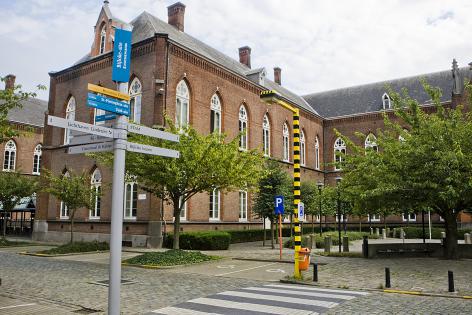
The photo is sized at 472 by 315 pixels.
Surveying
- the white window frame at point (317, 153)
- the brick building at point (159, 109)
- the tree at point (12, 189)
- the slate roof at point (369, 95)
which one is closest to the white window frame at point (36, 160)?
the brick building at point (159, 109)

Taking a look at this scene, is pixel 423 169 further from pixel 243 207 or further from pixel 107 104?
pixel 243 207

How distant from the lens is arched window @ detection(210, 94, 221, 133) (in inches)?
1164

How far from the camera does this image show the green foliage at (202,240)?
883 inches

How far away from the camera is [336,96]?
48.9 m

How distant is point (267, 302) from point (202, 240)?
13.8 metres

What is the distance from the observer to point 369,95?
151 ft

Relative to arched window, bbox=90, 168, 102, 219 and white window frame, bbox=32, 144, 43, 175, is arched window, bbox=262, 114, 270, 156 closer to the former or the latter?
arched window, bbox=90, 168, 102, 219

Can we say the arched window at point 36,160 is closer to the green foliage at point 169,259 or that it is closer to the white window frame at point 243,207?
the white window frame at point 243,207

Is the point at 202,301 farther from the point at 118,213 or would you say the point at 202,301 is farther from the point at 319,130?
the point at 319,130

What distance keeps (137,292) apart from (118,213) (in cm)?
515

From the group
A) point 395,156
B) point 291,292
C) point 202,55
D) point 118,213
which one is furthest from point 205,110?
point 118,213

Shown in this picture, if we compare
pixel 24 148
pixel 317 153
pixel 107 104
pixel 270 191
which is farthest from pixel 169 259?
pixel 24 148

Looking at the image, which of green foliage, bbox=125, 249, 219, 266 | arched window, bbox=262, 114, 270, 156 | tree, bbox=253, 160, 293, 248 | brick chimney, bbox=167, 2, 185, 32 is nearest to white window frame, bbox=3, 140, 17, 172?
brick chimney, bbox=167, 2, 185, 32

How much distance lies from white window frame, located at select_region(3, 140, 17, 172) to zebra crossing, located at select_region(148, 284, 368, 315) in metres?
38.3
